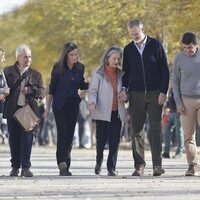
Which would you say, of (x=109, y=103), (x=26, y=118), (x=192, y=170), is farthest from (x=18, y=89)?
(x=192, y=170)

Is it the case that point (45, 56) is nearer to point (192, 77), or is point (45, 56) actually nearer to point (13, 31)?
point (13, 31)

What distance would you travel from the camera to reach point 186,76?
53.1 feet

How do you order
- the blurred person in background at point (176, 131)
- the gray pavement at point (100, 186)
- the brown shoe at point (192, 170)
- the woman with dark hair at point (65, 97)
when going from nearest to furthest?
the gray pavement at point (100, 186) < the brown shoe at point (192, 170) < the woman with dark hair at point (65, 97) < the blurred person in background at point (176, 131)

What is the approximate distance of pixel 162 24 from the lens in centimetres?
3167

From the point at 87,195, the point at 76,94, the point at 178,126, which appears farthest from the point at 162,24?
the point at 87,195

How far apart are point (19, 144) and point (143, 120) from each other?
197 cm

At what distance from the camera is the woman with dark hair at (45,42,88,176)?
16.6m

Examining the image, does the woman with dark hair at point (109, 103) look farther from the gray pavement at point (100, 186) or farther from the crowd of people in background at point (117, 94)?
the gray pavement at point (100, 186)

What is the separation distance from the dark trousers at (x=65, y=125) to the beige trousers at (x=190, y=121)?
174 centimetres

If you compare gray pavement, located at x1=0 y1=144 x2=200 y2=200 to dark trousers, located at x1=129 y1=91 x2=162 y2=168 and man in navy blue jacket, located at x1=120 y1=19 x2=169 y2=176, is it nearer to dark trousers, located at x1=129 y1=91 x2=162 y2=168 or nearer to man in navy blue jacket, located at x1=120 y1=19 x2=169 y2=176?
dark trousers, located at x1=129 y1=91 x2=162 y2=168

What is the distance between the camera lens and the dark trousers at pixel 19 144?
1639 centimetres

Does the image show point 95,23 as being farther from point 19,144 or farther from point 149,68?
point 149,68

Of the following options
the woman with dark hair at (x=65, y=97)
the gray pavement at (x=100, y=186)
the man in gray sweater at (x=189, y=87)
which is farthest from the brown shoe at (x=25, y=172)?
the man in gray sweater at (x=189, y=87)

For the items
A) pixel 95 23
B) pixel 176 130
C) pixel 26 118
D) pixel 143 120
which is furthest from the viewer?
pixel 95 23
